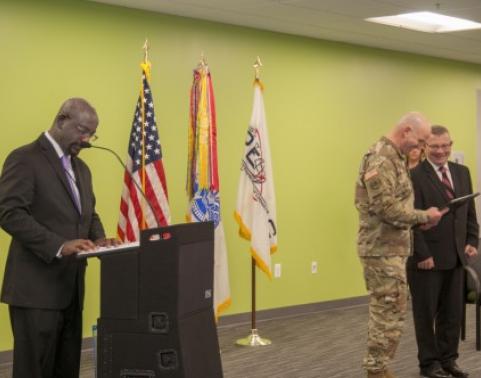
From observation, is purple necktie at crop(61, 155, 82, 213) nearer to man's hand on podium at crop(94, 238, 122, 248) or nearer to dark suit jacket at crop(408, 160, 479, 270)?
man's hand on podium at crop(94, 238, 122, 248)

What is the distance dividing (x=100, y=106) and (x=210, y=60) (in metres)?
1.19

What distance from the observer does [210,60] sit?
7027mm

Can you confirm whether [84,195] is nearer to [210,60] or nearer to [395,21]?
[210,60]

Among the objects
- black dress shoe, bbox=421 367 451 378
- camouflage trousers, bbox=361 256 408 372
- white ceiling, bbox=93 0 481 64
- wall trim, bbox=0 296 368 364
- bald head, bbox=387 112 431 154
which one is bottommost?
wall trim, bbox=0 296 368 364

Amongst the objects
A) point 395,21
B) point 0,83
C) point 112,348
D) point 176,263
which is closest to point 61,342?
point 112,348

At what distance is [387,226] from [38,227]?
2011 millimetres

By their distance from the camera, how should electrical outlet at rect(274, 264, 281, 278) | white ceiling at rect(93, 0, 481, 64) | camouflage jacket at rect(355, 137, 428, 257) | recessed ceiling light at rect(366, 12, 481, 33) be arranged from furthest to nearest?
electrical outlet at rect(274, 264, 281, 278)
recessed ceiling light at rect(366, 12, 481, 33)
white ceiling at rect(93, 0, 481, 64)
camouflage jacket at rect(355, 137, 428, 257)

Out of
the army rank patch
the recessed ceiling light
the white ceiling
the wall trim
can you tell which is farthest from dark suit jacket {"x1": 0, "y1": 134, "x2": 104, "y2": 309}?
the recessed ceiling light

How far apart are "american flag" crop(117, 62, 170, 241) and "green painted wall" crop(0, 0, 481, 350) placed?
63 cm

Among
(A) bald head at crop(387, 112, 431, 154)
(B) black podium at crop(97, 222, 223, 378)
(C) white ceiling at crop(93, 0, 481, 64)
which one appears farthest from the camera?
(C) white ceiling at crop(93, 0, 481, 64)

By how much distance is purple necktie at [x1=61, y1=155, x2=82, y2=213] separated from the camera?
3.54 metres

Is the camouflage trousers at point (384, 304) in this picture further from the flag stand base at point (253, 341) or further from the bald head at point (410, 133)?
the flag stand base at point (253, 341)

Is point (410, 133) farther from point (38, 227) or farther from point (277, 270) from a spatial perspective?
point (277, 270)

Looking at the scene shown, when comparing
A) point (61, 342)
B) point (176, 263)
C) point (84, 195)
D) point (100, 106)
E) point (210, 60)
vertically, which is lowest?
point (61, 342)
